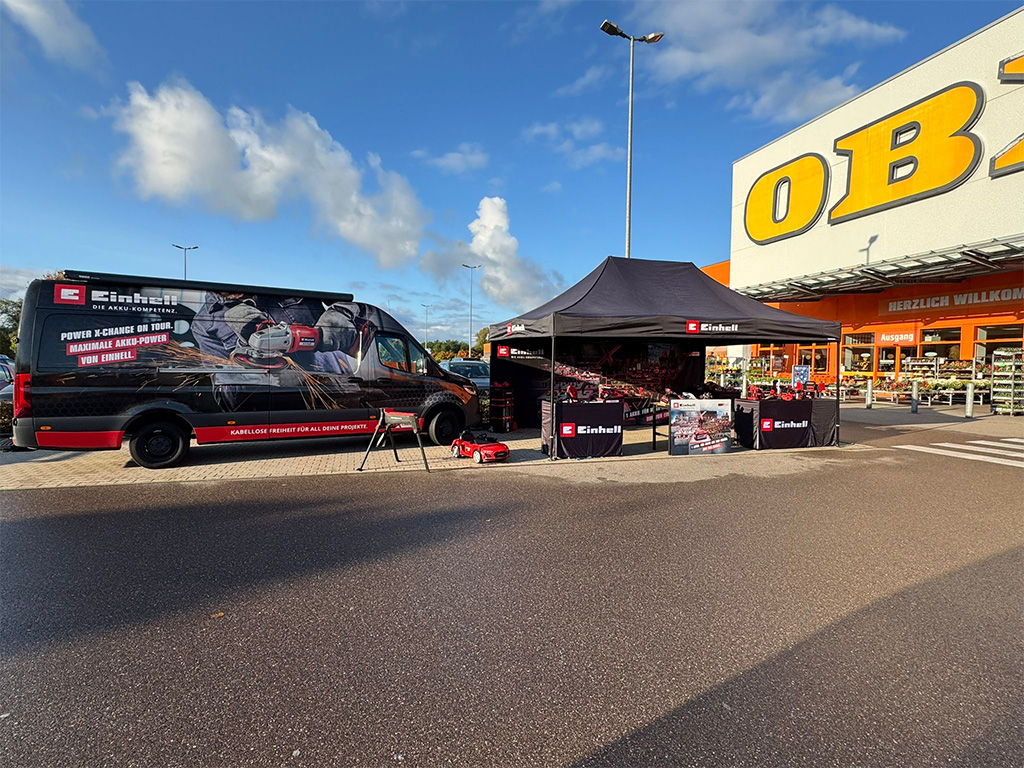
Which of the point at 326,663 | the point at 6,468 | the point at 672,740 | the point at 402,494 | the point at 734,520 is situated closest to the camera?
the point at 672,740

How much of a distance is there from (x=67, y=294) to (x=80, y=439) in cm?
205

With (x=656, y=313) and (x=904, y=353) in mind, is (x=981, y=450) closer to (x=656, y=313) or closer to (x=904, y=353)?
(x=656, y=313)

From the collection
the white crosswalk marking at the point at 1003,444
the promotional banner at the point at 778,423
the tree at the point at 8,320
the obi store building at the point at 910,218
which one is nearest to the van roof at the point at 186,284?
the promotional banner at the point at 778,423

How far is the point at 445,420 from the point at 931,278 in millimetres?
19001

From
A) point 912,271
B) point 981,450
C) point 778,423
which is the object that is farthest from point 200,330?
→ point 912,271

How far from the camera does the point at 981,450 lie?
9797 millimetres

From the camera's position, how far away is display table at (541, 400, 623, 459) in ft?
29.1

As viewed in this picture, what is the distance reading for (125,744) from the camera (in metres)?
2.24

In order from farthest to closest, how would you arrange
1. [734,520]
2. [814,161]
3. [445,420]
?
[814,161]
[445,420]
[734,520]

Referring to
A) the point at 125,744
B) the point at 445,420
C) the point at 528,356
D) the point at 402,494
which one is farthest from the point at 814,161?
the point at 125,744

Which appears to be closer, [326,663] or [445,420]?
[326,663]

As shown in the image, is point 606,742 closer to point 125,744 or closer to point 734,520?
point 125,744

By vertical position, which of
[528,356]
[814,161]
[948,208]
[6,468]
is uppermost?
[814,161]

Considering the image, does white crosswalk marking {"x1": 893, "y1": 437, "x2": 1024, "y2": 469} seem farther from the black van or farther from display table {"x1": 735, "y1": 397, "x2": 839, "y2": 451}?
the black van
